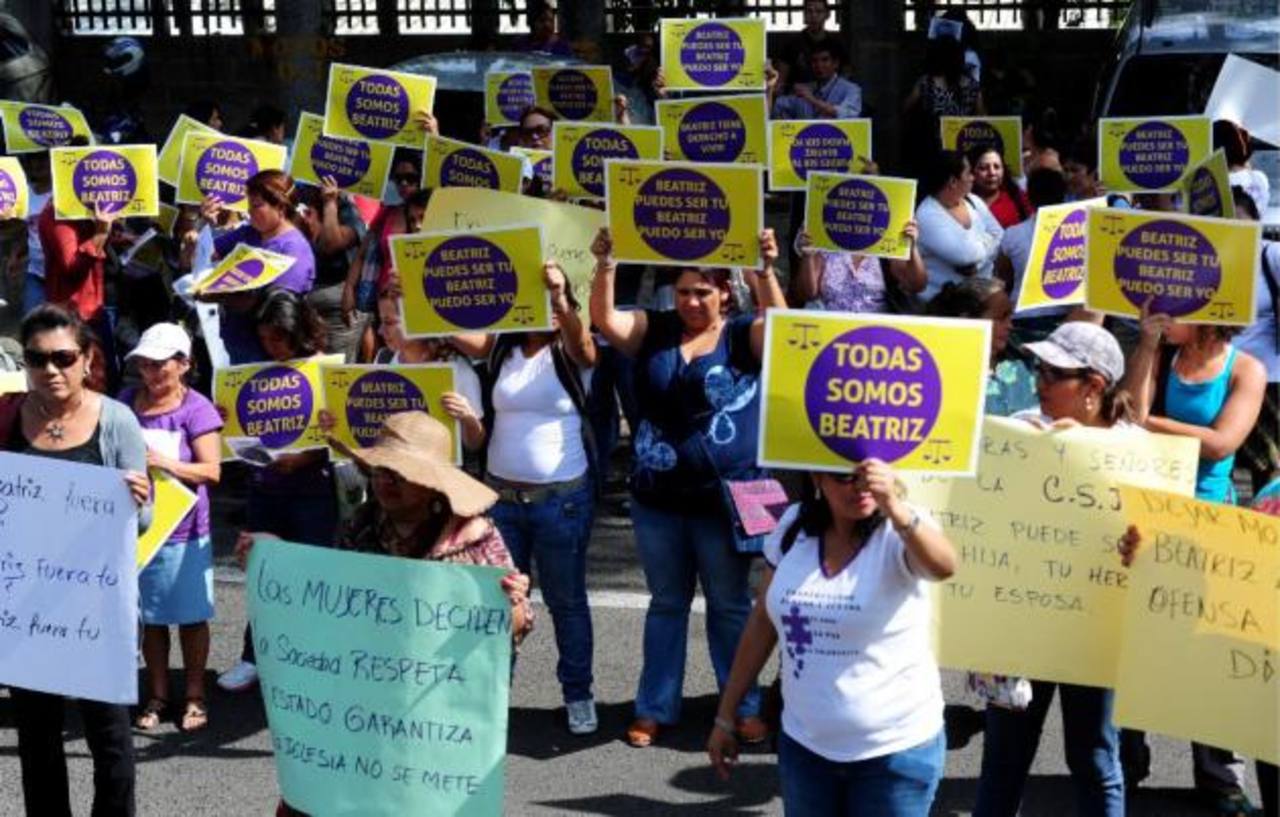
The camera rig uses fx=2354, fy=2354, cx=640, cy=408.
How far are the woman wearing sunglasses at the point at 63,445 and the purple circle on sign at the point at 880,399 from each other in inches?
87.2

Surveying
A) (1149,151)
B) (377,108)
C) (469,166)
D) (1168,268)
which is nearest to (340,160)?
(377,108)

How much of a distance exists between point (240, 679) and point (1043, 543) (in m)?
3.62

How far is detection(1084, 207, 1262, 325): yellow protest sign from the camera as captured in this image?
22.9ft

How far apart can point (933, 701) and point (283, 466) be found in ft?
11.2

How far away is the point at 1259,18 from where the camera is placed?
14.0 metres

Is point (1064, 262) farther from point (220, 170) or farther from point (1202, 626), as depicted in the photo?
point (220, 170)

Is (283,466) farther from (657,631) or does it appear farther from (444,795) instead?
(444,795)

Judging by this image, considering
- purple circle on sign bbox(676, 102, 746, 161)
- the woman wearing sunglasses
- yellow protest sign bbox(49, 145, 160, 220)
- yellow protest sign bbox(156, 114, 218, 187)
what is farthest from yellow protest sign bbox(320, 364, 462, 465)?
yellow protest sign bbox(156, 114, 218, 187)

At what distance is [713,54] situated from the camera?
12.5m

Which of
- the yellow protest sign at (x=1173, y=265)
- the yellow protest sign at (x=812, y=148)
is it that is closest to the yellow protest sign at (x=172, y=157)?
the yellow protest sign at (x=812, y=148)

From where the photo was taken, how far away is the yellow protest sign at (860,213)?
954 cm

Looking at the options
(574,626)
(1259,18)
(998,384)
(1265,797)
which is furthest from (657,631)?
(1259,18)

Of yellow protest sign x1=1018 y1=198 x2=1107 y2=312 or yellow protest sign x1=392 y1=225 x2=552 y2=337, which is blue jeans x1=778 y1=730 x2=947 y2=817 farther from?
yellow protest sign x1=1018 y1=198 x2=1107 y2=312

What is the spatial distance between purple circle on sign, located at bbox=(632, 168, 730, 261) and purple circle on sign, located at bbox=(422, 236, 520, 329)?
0.57 m
